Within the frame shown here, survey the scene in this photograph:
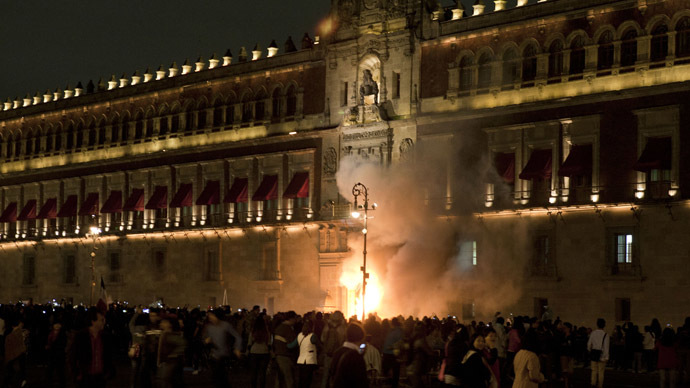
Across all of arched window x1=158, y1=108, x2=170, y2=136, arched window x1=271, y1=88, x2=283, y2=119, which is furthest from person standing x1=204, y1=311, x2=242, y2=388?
arched window x1=158, y1=108, x2=170, y2=136

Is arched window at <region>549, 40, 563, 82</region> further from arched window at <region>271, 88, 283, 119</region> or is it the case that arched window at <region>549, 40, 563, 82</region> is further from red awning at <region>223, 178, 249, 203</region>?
red awning at <region>223, 178, 249, 203</region>

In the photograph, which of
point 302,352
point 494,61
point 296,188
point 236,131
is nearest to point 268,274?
point 296,188

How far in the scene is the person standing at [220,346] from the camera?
66.8 feet

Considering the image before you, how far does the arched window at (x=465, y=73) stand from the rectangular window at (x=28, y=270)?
3383cm

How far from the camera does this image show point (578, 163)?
43688mm

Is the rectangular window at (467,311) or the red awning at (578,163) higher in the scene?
the red awning at (578,163)

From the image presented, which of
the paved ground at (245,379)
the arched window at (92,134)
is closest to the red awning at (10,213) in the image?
the arched window at (92,134)

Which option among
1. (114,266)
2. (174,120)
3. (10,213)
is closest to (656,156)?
(174,120)

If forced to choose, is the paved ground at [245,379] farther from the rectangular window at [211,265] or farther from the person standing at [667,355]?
the rectangular window at [211,265]

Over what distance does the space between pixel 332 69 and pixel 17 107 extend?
1216 inches

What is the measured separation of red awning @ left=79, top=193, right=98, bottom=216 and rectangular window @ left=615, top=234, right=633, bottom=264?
3461 centimetres

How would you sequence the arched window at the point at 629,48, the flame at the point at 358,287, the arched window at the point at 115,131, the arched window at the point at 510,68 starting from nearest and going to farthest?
the arched window at the point at 629,48 → the arched window at the point at 510,68 → the flame at the point at 358,287 → the arched window at the point at 115,131

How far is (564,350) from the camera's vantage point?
26234 mm

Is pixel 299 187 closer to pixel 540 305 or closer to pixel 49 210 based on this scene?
pixel 540 305
